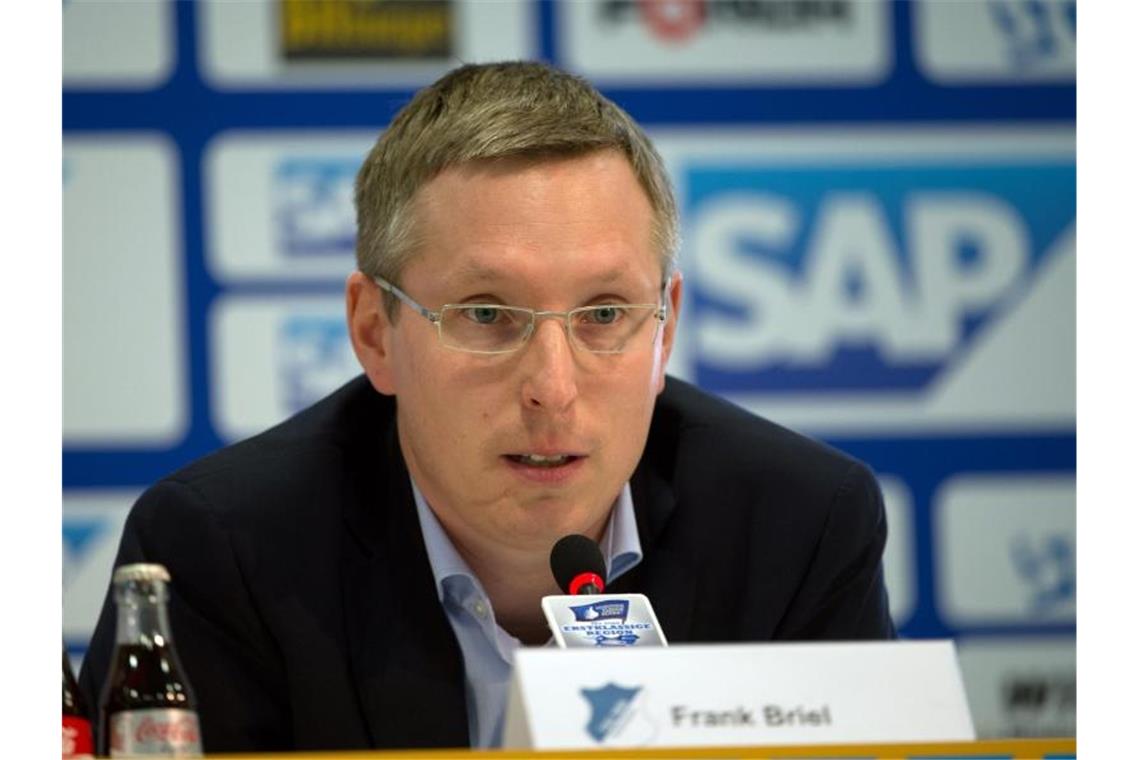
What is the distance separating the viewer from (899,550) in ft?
14.3

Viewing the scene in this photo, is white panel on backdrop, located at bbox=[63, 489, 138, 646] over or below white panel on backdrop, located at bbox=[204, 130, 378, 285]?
below

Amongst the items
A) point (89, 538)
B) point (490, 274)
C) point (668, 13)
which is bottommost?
point (89, 538)

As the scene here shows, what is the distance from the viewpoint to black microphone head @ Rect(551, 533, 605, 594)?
81.2 inches

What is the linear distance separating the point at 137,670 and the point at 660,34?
9.76ft

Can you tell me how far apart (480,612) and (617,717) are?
1036 millimetres

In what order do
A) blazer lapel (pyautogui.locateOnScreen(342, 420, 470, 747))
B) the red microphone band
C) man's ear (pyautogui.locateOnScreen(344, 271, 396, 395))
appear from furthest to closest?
man's ear (pyautogui.locateOnScreen(344, 271, 396, 395))
blazer lapel (pyautogui.locateOnScreen(342, 420, 470, 747))
the red microphone band

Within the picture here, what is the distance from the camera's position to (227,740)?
2309mm

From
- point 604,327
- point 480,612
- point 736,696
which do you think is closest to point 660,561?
point 480,612

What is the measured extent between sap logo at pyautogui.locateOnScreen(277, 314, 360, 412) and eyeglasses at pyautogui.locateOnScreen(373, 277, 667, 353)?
5.98ft

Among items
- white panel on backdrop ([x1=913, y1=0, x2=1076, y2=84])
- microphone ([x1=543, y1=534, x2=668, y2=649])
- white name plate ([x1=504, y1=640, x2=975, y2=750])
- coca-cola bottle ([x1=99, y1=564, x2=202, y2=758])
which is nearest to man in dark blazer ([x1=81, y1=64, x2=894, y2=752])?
microphone ([x1=543, y1=534, x2=668, y2=649])

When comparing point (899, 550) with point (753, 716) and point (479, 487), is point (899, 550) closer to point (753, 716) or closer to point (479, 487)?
point (479, 487)

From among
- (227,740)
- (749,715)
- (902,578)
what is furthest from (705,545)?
(902,578)

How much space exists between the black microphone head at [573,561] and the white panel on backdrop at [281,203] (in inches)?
91.2

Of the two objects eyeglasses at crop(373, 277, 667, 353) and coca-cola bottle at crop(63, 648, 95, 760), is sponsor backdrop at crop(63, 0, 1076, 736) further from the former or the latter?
coca-cola bottle at crop(63, 648, 95, 760)
